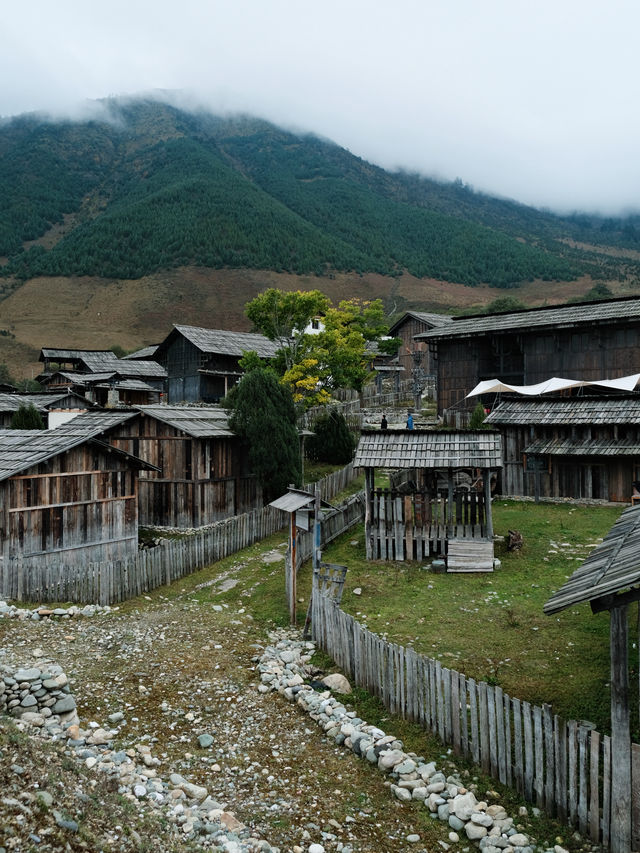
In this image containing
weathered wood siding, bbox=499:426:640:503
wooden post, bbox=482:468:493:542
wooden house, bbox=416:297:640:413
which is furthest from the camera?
wooden house, bbox=416:297:640:413

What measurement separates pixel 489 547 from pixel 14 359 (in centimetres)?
8098

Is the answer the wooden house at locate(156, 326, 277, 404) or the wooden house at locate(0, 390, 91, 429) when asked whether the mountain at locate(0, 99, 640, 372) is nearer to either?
the wooden house at locate(156, 326, 277, 404)

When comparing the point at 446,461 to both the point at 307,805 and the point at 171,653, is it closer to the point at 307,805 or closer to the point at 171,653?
the point at 171,653

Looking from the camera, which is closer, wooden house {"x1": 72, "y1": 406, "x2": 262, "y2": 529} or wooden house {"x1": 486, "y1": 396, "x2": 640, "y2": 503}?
wooden house {"x1": 486, "y1": 396, "x2": 640, "y2": 503}

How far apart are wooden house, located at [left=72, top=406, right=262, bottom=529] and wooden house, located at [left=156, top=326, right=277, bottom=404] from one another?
24426 millimetres

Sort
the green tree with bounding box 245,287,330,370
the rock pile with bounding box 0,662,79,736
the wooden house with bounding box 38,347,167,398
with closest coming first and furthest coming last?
the rock pile with bounding box 0,662,79,736, the green tree with bounding box 245,287,330,370, the wooden house with bounding box 38,347,167,398

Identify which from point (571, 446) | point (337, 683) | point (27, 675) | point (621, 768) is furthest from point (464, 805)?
point (571, 446)

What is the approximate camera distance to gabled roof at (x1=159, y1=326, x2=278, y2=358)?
48.4m

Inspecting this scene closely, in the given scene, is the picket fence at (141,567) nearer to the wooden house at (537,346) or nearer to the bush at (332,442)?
the bush at (332,442)

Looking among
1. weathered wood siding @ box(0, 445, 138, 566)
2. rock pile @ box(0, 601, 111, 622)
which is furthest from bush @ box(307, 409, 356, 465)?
rock pile @ box(0, 601, 111, 622)

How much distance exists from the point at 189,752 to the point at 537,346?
3195 cm

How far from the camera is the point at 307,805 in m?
7.22

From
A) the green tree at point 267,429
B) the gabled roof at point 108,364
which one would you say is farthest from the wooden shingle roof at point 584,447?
the gabled roof at point 108,364

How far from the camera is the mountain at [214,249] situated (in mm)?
100688
